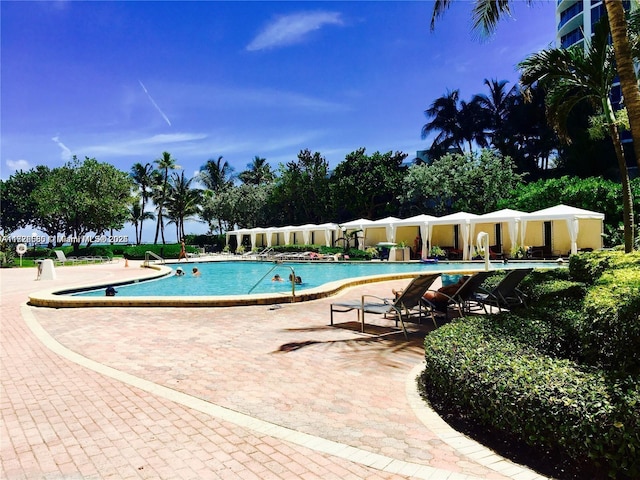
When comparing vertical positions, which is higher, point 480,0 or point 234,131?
point 234,131

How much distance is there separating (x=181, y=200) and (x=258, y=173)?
11.5 m

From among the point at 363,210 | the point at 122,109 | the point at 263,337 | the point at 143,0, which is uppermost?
the point at 143,0

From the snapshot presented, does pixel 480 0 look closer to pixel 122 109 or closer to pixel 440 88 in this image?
pixel 122 109

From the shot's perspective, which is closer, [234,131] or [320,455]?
[320,455]

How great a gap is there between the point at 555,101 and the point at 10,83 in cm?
1369

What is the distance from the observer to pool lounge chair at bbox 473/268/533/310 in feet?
24.6

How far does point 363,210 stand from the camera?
130 feet

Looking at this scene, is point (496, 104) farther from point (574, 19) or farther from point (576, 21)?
point (576, 21)

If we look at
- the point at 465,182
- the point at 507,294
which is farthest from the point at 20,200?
the point at 507,294

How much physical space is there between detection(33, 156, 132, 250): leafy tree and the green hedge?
3834 centimetres

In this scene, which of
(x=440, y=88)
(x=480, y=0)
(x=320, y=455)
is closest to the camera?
(x=320, y=455)

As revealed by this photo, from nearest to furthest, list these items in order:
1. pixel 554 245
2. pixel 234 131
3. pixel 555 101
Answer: pixel 555 101
pixel 554 245
pixel 234 131

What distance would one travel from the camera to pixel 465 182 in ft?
107

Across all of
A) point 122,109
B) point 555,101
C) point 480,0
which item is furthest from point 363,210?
point 480,0
